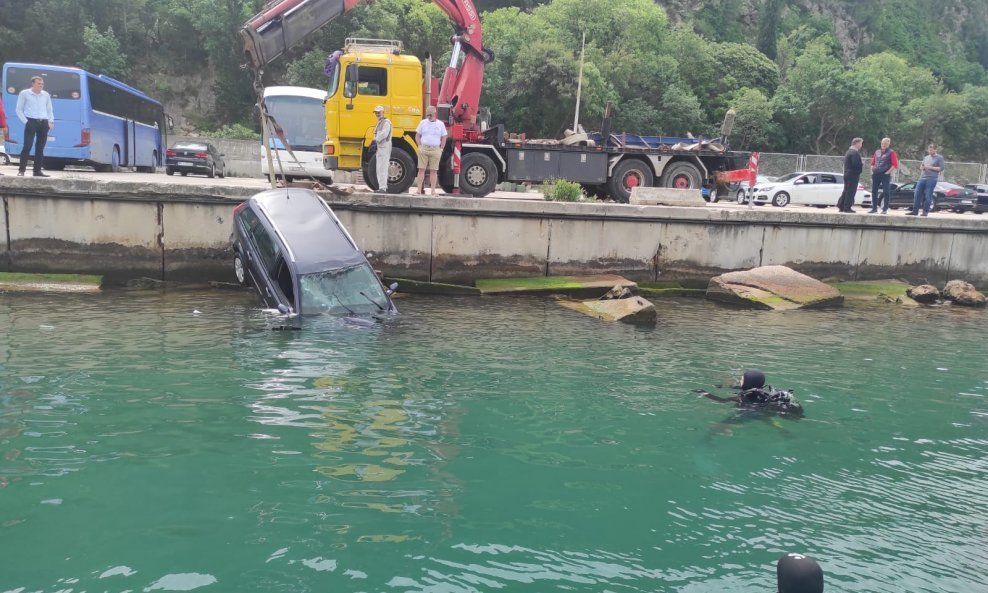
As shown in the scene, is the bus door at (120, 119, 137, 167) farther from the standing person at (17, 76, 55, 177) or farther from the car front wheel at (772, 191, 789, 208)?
the car front wheel at (772, 191, 789, 208)

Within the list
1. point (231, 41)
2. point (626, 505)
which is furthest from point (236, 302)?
point (231, 41)

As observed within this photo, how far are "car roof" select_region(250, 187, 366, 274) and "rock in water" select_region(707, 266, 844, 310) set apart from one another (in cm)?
724

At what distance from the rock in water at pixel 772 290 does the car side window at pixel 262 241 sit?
8.37 meters

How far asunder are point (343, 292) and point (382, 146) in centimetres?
468

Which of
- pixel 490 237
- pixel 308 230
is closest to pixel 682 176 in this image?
pixel 490 237

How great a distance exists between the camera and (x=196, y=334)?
9508mm

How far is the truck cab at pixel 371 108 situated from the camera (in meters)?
14.6

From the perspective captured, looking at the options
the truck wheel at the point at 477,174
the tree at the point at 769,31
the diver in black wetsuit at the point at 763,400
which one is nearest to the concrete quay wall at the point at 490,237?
the truck wheel at the point at 477,174

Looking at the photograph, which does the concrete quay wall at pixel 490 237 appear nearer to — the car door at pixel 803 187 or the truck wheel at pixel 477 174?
the truck wheel at pixel 477 174

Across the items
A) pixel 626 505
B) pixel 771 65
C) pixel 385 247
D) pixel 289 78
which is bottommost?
pixel 626 505

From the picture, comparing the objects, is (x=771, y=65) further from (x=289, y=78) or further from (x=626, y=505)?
(x=626, y=505)

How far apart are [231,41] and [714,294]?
→ 45.4 metres

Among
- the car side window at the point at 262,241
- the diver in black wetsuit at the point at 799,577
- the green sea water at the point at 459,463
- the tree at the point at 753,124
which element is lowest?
the green sea water at the point at 459,463

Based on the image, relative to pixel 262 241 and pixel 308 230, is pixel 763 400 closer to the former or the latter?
pixel 308 230
